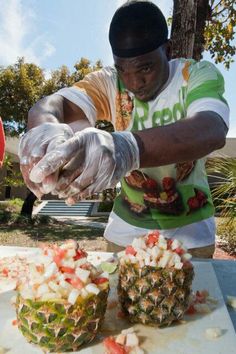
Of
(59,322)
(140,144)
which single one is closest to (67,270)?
(59,322)

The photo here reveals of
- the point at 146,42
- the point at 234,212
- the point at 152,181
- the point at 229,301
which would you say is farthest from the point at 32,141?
the point at 234,212

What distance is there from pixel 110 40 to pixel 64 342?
1.27 metres

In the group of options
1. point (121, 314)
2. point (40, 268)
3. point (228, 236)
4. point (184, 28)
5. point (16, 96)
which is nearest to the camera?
point (40, 268)

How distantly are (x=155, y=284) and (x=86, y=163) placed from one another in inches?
26.8

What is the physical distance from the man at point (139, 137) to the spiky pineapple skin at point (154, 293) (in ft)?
1.39

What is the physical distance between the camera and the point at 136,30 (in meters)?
1.84

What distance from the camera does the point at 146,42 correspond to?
6.03ft

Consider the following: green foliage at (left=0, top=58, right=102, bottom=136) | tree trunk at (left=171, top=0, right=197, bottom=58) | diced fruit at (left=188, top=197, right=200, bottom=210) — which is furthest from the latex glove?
green foliage at (left=0, top=58, right=102, bottom=136)

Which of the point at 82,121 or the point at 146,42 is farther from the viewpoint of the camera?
the point at 82,121

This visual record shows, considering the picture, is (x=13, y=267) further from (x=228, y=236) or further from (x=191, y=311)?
(x=228, y=236)

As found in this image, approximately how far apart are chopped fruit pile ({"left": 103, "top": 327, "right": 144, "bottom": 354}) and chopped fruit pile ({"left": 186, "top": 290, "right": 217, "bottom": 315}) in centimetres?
33

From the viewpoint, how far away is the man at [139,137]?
1.26 meters

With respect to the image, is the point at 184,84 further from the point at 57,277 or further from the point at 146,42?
the point at 57,277

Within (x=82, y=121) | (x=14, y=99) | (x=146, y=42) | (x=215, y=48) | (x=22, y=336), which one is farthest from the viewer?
(x=14, y=99)
